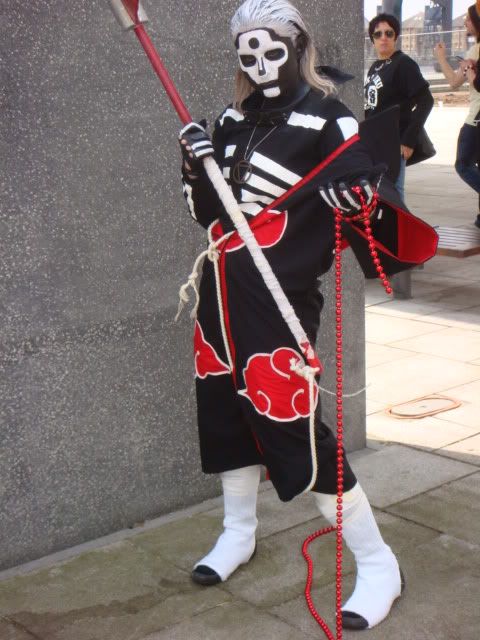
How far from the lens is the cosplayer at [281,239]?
336 centimetres

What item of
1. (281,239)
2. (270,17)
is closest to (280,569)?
(281,239)

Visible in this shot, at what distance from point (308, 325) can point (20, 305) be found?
3.56 ft

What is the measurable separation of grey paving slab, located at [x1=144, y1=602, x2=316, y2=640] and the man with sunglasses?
5.03m

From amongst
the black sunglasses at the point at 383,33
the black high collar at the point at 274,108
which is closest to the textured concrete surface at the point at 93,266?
the black high collar at the point at 274,108

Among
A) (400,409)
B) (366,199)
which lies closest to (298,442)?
(366,199)

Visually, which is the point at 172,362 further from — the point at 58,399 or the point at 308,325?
the point at 308,325

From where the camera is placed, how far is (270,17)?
332 cm

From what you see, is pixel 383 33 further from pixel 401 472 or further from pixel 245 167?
pixel 245 167

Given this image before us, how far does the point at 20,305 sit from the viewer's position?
390 cm

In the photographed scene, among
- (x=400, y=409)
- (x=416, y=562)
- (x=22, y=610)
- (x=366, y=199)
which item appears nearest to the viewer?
(x=366, y=199)

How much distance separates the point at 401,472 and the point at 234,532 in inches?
45.4

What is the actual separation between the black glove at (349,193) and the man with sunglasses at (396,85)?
4873 mm

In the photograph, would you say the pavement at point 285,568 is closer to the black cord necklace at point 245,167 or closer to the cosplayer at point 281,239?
the cosplayer at point 281,239

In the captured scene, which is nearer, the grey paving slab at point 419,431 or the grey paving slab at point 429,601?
the grey paving slab at point 429,601
